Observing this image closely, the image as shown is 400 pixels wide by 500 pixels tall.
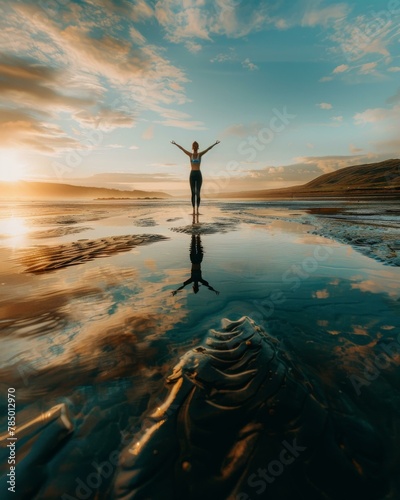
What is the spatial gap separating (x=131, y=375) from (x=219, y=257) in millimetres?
4479

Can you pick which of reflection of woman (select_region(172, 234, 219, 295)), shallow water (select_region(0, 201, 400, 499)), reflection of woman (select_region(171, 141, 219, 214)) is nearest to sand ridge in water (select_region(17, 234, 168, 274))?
shallow water (select_region(0, 201, 400, 499))

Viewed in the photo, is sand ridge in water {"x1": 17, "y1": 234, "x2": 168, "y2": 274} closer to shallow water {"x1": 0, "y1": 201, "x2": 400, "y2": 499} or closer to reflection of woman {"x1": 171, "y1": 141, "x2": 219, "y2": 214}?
shallow water {"x1": 0, "y1": 201, "x2": 400, "y2": 499}


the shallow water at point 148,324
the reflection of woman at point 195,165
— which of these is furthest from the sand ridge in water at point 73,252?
the reflection of woman at point 195,165

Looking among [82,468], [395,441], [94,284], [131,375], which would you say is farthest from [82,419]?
[94,284]

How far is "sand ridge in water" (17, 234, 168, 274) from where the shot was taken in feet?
19.4

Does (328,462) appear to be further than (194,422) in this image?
No

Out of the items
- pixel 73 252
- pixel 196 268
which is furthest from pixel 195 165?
pixel 196 268

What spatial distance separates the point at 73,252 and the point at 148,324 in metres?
5.20

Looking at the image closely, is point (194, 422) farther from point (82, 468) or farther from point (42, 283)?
point (42, 283)

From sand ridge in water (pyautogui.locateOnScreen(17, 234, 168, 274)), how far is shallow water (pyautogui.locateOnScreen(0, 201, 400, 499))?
3.7 inches

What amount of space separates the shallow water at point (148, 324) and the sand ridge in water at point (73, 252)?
0.09 m

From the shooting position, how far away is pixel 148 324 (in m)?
3.00

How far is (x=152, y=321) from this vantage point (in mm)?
3070

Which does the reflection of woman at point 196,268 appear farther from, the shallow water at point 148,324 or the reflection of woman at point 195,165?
the reflection of woman at point 195,165
